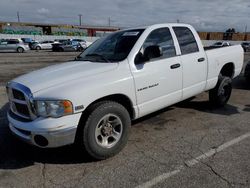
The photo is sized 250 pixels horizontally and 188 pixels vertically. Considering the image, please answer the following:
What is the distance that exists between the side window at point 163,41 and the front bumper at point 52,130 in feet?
6.20

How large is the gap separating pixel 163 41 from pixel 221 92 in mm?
2301

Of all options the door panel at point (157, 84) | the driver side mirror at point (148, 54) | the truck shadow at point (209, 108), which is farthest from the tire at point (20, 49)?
the driver side mirror at point (148, 54)

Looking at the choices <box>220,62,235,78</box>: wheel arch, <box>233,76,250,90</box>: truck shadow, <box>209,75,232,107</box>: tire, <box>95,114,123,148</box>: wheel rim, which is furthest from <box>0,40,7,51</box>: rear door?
<box>95,114,123,148</box>: wheel rim

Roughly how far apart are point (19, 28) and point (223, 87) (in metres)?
62.5

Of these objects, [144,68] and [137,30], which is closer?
[144,68]

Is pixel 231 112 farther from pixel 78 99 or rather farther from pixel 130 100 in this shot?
pixel 78 99

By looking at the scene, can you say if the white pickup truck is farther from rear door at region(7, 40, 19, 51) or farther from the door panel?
rear door at region(7, 40, 19, 51)

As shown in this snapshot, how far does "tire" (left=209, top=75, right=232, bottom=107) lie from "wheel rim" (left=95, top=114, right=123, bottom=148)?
3.09 m

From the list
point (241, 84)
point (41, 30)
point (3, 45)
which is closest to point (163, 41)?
point (241, 84)

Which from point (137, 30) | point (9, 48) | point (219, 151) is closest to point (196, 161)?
point (219, 151)

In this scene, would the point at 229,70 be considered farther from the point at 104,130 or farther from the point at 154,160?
the point at 104,130

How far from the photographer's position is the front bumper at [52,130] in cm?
314

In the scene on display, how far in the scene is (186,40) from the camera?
16.8ft

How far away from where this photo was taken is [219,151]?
12.7 feet
